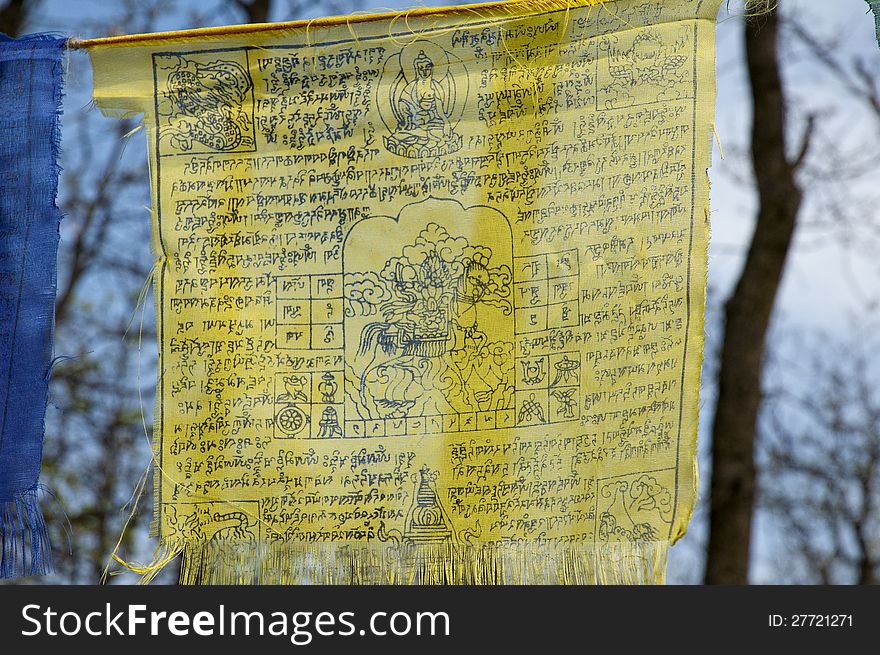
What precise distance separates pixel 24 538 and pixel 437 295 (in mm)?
1004

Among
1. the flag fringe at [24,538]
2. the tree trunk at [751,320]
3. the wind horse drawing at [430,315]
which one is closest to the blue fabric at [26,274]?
the flag fringe at [24,538]

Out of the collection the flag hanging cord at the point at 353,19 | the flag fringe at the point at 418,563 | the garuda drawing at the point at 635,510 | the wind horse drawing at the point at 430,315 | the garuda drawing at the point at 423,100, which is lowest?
the flag fringe at the point at 418,563

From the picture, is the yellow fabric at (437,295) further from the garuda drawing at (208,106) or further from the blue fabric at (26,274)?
the blue fabric at (26,274)

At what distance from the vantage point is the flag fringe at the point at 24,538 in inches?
90.1

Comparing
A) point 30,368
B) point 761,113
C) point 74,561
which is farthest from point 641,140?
point 74,561

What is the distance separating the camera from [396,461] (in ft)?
7.25

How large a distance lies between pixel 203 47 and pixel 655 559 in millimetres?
1456

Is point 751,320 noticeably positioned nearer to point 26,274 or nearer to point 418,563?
point 418,563

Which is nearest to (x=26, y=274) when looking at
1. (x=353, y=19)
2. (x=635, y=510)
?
(x=353, y=19)

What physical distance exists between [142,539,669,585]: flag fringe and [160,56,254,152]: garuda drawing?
86cm

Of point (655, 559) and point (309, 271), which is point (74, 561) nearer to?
point (309, 271)

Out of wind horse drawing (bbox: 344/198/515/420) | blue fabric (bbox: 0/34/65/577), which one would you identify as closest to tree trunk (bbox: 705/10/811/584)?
wind horse drawing (bbox: 344/198/515/420)

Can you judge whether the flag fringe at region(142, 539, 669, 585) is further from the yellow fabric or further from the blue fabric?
the blue fabric

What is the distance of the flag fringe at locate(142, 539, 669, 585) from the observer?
6.81ft
